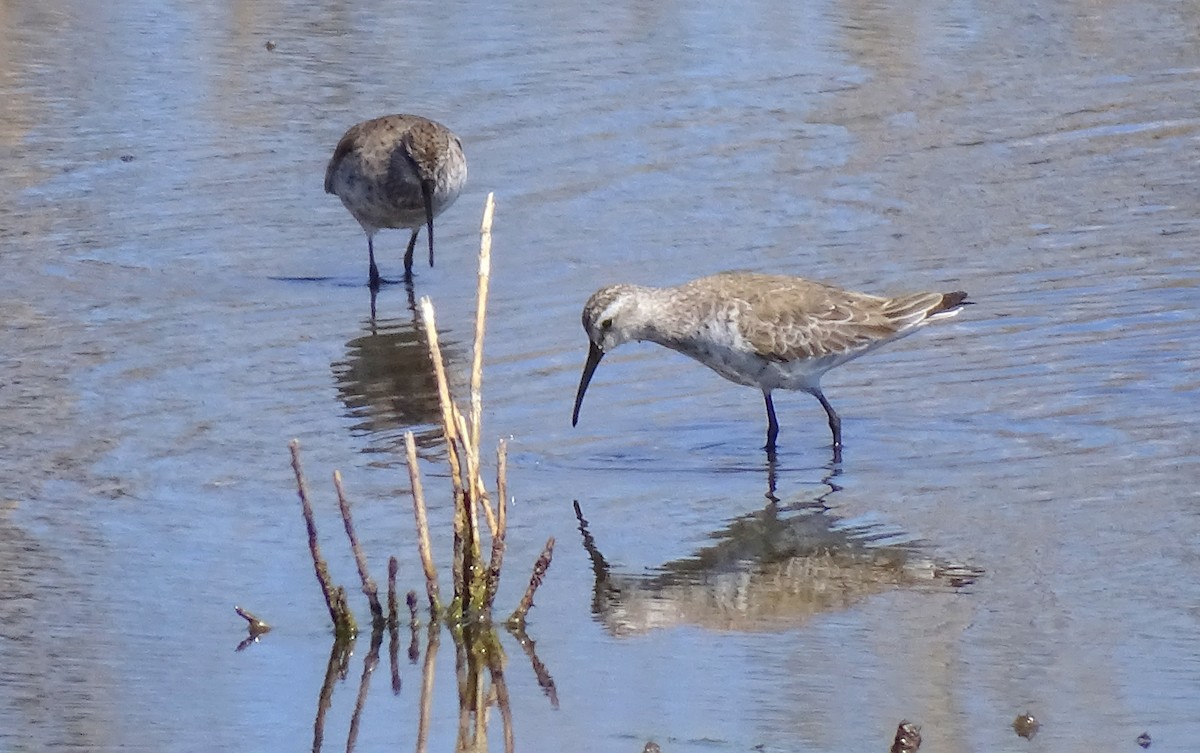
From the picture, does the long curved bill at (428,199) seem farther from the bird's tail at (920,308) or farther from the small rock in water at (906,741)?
the small rock in water at (906,741)

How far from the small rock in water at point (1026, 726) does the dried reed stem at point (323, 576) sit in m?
2.06

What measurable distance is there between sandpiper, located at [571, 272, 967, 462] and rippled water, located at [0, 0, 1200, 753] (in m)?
0.32

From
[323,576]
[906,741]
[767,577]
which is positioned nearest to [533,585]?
[323,576]

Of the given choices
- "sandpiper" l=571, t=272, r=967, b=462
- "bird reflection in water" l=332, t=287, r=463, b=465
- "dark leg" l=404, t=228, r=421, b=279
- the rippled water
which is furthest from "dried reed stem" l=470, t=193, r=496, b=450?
"dark leg" l=404, t=228, r=421, b=279

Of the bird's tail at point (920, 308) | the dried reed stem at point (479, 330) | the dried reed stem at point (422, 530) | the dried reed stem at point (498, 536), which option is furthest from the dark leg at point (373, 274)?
the dried reed stem at point (422, 530)

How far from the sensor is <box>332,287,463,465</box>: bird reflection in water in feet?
30.6

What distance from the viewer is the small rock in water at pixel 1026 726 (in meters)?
5.80

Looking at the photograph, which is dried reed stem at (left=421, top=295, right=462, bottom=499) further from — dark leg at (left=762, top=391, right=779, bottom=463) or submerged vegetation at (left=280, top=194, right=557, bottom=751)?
dark leg at (left=762, top=391, right=779, bottom=463)

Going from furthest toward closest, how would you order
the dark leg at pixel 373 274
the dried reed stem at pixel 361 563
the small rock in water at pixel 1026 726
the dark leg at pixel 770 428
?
the dark leg at pixel 373 274, the dark leg at pixel 770 428, the dried reed stem at pixel 361 563, the small rock in water at pixel 1026 726

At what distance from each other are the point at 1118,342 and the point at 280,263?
4953 millimetres

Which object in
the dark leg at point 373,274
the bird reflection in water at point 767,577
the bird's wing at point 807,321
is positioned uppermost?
the bird's wing at point 807,321

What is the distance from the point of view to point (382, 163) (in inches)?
499

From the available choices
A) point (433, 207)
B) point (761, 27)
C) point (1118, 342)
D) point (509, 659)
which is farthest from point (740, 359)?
point (761, 27)

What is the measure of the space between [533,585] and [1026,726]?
63.2 inches
